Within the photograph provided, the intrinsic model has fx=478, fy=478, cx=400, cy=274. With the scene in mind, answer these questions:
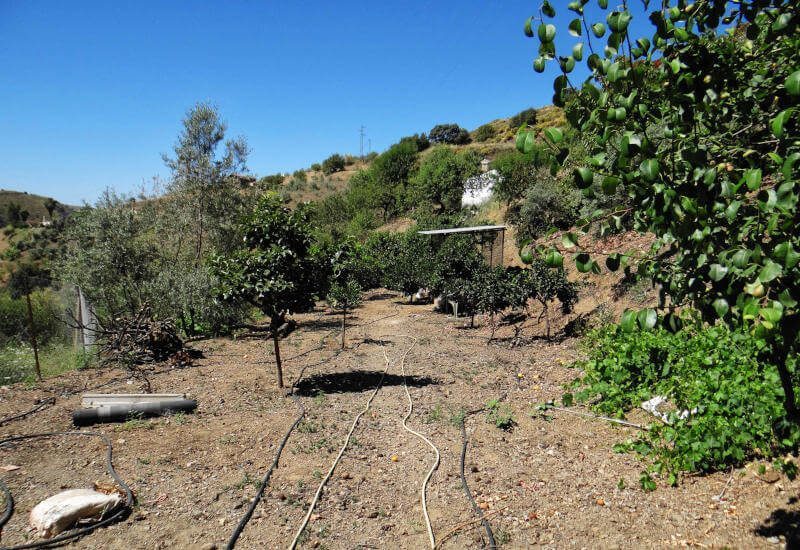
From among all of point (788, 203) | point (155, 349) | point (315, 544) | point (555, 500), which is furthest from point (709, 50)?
point (155, 349)

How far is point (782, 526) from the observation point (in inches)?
135

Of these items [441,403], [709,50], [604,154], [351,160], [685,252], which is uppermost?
[351,160]

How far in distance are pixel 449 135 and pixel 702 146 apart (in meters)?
60.8

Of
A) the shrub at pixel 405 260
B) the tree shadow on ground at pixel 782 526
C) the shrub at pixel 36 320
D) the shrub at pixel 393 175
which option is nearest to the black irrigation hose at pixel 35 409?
the shrub at pixel 36 320

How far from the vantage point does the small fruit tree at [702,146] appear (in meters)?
1.54

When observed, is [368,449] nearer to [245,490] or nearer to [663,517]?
[245,490]

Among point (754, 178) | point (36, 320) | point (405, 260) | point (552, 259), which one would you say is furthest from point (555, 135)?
point (36, 320)

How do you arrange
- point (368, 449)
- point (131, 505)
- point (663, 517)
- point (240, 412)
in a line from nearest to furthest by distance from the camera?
point (663, 517) → point (131, 505) → point (368, 449) → point (240, 412)

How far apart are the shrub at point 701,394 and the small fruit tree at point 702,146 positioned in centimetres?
134

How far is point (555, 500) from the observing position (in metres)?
4.52

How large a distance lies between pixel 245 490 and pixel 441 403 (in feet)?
11.5

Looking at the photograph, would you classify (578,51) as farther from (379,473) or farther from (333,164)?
(333,164)

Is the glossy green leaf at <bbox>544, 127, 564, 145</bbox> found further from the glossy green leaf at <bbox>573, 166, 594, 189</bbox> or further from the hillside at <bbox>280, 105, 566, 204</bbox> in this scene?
the hillside at <bbox>280, 105, 566, 204</bbox>

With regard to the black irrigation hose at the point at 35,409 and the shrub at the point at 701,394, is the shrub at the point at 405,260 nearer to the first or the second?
the shrub at the point at 701,394
